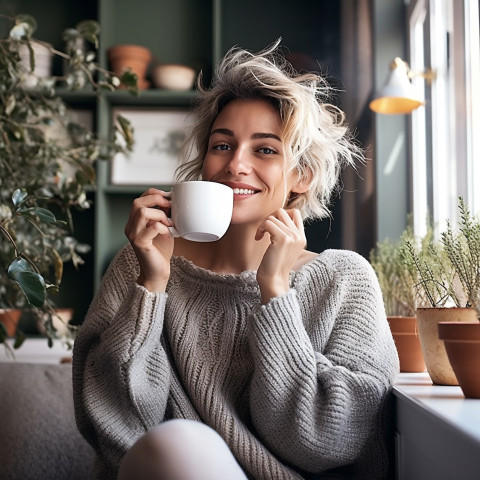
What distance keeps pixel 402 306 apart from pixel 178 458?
90 cm

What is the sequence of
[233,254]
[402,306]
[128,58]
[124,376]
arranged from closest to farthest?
[124,376]
[233,254]
[402,306]
[128,58]

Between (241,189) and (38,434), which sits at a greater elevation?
(241,189)

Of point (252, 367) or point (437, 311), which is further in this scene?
point (252, 367)

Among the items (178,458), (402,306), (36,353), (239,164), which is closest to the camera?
(178,458)

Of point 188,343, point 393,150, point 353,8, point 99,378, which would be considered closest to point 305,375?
point 188,343

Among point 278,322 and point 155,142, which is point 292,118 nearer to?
point 278,322

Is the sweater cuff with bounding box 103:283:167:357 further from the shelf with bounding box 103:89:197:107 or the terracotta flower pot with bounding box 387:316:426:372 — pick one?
the shelf with bounding box 103:89:197:107

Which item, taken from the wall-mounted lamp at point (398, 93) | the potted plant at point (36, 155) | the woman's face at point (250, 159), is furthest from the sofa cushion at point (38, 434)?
the wall-mounted lamp at point (398, 93)

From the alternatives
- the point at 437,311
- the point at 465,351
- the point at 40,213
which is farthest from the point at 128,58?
the point at 465,351

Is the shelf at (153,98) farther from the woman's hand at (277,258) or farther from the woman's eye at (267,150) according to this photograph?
the woman's hand at (277,258)

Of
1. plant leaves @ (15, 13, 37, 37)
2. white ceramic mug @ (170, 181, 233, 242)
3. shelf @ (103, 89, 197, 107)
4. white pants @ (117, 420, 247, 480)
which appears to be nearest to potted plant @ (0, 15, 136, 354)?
plant leaves @ (15, 13, 37, 37)

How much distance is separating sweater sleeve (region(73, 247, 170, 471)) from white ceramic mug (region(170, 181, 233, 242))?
0.17 m

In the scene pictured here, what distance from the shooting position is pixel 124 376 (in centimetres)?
125

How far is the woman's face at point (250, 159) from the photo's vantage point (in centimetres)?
140
